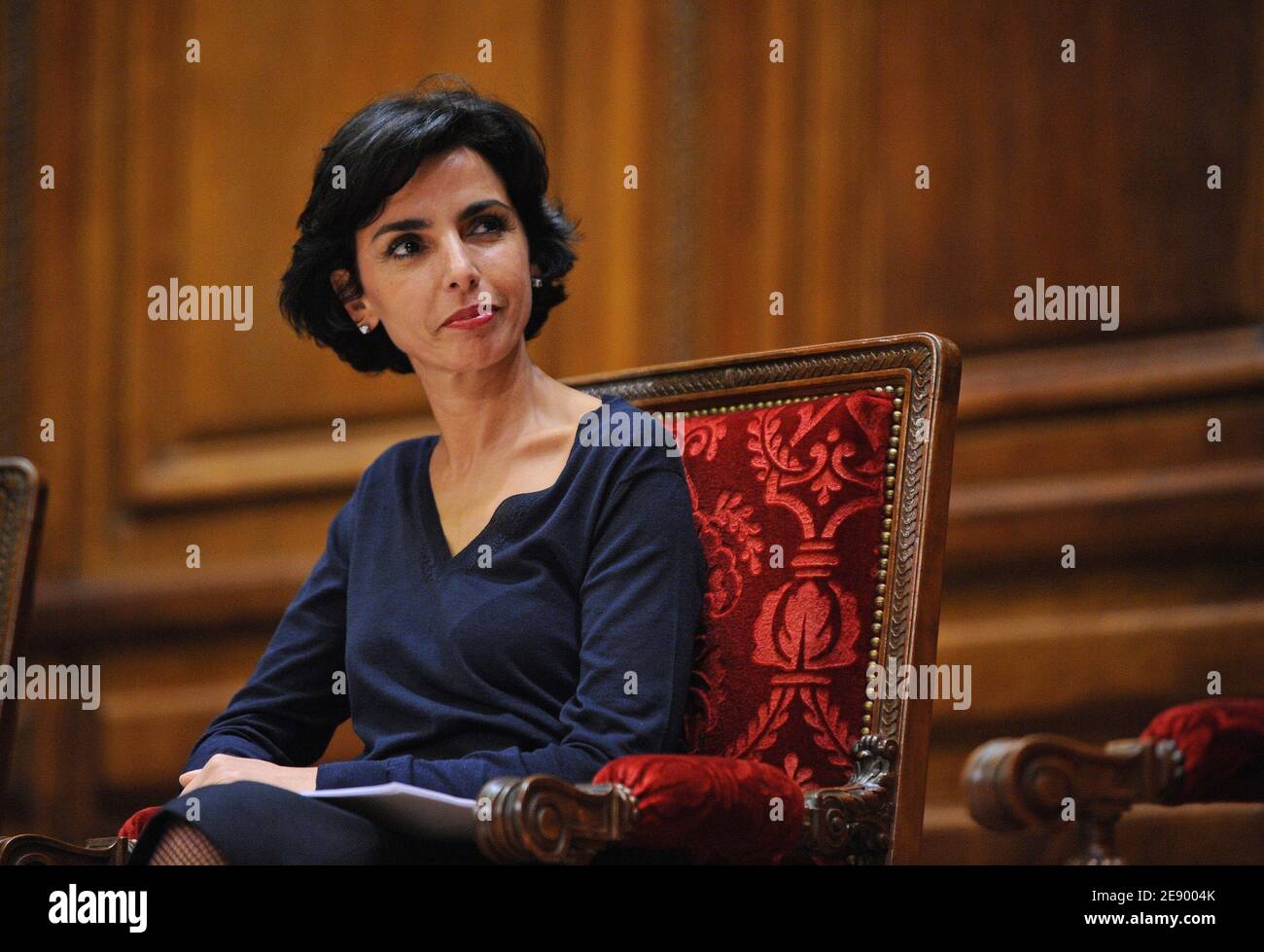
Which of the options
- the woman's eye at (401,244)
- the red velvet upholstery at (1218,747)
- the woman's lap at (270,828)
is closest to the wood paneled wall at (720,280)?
the red velvet upholstery at (1218,747)

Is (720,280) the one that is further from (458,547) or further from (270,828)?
(270,828)

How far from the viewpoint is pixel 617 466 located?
1.84 meters

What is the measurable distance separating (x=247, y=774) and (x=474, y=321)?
62cm

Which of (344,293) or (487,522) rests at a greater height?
(344,293)

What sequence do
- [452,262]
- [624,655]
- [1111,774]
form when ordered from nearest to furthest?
[624,655], [1111,774], [452,262]

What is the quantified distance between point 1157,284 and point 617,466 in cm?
131

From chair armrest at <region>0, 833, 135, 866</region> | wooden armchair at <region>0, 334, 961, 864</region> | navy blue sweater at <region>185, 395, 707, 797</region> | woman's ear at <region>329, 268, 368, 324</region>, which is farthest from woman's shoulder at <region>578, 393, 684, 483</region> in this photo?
chair armrest at <region>0, 833, 135, 866</region>

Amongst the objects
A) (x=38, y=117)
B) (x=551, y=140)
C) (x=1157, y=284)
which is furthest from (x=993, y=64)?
(x=38, y=117)

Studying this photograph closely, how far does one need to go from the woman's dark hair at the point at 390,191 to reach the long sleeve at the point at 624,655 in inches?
16.5

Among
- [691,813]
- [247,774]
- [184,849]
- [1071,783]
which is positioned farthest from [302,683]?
[1071,783]

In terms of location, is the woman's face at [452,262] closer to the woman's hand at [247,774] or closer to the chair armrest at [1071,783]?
the woman's hand at [247,774]

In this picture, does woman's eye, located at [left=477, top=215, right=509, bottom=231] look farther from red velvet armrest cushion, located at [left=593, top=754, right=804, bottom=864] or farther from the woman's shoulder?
red velvet armrest cushion, located at [left=593, top=754, right=804, bottom=864]

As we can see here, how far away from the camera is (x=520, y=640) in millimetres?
1783

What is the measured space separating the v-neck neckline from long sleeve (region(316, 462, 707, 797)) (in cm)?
9
